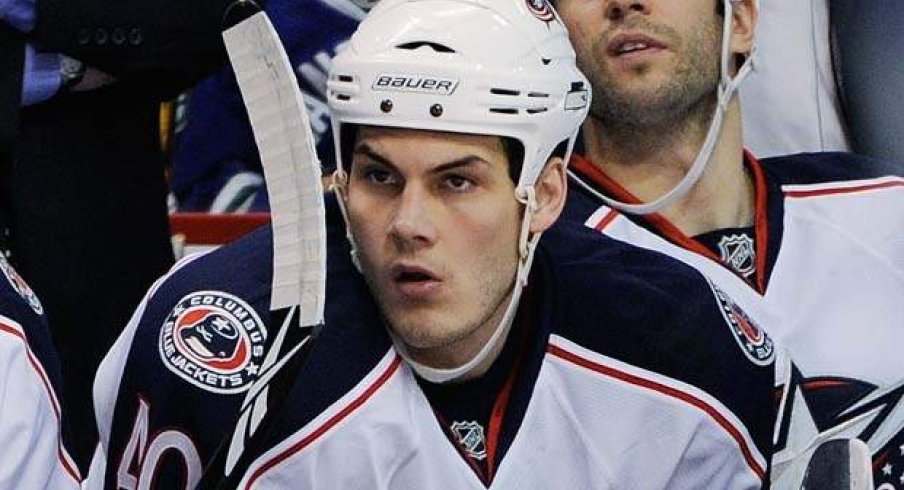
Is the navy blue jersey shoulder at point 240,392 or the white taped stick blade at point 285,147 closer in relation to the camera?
the white taped stick blade at point 285,147

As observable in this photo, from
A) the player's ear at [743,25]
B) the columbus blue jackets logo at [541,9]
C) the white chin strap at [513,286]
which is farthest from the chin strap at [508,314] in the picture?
the player's ear at [743,25]

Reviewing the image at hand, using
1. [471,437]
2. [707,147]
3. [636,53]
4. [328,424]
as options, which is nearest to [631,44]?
[636,53]

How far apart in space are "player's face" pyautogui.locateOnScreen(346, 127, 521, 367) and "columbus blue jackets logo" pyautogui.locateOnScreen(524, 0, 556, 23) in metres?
Result: 0.19

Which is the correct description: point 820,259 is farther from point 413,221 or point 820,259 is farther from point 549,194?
point 413,221

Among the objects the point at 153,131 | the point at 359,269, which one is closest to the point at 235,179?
the point at 153,131

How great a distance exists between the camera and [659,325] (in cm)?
297

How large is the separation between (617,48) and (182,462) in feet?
3.05

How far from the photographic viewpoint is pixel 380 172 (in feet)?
9.21

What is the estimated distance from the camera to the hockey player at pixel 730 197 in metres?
3.36

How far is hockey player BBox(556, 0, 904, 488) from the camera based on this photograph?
11.0 ft

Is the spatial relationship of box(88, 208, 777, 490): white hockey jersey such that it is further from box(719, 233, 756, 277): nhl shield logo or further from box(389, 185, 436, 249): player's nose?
box(719, 233, 756, 277): nhl shield logo

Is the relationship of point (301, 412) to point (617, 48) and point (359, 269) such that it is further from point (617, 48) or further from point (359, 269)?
point (617, 48)

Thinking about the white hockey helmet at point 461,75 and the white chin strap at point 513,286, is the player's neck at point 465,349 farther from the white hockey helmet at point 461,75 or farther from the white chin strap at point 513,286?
the white hockey helmet at point 461,75

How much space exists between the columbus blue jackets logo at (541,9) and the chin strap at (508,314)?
21 centimetres
